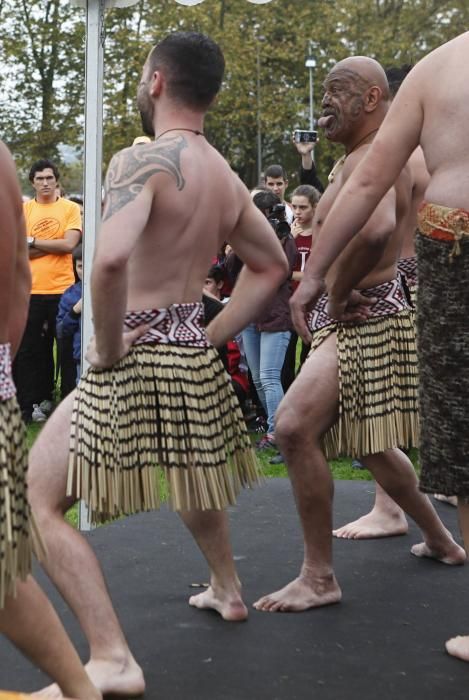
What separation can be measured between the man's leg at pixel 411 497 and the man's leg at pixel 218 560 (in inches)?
34.9

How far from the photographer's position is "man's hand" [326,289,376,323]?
13.2 ft

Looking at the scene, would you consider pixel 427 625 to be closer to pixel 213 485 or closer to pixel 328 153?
pixel 213 485

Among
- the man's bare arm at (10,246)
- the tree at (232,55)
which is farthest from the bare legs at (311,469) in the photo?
the tree at (232,55)

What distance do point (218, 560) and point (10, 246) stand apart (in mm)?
1678

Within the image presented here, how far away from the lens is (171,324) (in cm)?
338

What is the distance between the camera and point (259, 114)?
90.7 ft

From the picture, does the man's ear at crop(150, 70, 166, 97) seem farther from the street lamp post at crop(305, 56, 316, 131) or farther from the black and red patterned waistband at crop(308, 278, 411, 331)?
the street lamp post at crop(305, 56, 316, 131)

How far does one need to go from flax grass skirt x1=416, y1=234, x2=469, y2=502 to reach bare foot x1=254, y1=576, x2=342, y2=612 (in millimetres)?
895

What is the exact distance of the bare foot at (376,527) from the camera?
4.92 m

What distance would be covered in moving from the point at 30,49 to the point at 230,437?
23.3 meters

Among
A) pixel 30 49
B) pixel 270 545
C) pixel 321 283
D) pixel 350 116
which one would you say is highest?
pixel 30 49

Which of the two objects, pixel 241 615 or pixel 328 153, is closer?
pixel 241 615

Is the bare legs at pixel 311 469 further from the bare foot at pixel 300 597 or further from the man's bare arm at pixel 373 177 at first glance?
the man's bare arm at pixel 373 177

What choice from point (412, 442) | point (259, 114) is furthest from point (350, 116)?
point (259, 114)
